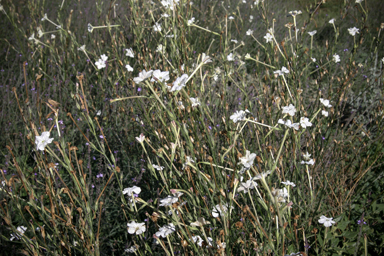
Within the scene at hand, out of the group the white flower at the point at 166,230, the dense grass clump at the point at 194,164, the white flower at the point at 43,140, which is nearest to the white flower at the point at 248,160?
the dense grass clump at the point at 194,164

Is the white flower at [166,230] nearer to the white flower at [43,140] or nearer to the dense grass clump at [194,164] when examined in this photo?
the dense grass clump at [194,164]

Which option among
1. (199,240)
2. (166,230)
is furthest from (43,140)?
(199,240)

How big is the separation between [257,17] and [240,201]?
398 cm

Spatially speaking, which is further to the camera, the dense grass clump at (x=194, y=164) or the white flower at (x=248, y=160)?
the dense grass clump at (x=194, y=164)

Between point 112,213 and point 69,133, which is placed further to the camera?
point 69,133

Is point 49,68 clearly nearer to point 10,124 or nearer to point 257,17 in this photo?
point 10,124

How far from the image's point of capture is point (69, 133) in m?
2.40

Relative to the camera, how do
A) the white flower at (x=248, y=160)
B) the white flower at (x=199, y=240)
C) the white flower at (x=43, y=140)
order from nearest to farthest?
the white flower at (x=248, y=160)
the white flower at (x=43, y=140)
the white flower at (x=199, y=240)

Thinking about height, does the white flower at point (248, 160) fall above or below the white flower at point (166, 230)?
above

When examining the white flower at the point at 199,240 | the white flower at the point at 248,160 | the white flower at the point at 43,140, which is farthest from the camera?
the white flower at the point at 199,240

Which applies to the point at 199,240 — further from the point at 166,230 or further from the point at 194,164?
the point at 194,164

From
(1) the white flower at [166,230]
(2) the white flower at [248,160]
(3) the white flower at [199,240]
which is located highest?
(2) the white flower at [248,160]

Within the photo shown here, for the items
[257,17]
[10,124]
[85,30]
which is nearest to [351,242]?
[10,124]

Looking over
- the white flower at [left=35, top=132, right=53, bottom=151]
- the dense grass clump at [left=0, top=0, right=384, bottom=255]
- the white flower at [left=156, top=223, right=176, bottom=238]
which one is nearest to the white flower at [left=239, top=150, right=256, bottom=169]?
the dense grass clump at [left=0, top=0, right=384, bottom=255]
